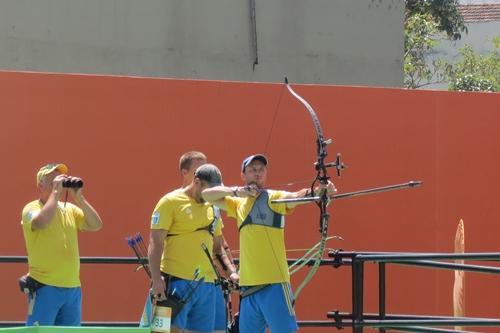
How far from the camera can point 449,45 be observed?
3775cm

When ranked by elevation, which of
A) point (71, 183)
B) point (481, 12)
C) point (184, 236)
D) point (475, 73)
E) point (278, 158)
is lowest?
point (184, 236)

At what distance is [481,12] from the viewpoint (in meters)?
39.1

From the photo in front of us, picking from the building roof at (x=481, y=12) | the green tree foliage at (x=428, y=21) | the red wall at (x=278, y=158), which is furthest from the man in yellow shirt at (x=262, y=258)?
the building roof at (x=481, y=12)

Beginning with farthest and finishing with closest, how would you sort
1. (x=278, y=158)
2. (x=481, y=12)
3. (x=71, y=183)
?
1. (x=481, y=12)
2. (x=278, y=158)
3. (x=71, y=183)

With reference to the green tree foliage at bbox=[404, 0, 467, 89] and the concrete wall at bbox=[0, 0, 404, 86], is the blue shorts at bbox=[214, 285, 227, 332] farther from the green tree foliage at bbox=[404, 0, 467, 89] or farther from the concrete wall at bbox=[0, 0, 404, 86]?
the green tree foliage at bbox=[404, 0, 467, 89]

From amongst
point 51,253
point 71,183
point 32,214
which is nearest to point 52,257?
point 51,253

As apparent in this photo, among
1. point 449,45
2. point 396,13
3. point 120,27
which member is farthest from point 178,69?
point 449,45

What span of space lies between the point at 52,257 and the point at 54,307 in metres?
0.34

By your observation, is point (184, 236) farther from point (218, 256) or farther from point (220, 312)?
point (220, 312)

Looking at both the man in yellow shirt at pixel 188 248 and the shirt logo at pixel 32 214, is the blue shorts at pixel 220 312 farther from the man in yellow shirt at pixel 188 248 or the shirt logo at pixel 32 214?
the shirt logo at pixel 32 214

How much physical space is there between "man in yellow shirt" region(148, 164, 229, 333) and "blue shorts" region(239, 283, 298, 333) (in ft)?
1.32

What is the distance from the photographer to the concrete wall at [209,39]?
12828 mm

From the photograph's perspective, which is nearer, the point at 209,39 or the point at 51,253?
the point at 51,253

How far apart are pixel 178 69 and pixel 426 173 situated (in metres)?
4.45
